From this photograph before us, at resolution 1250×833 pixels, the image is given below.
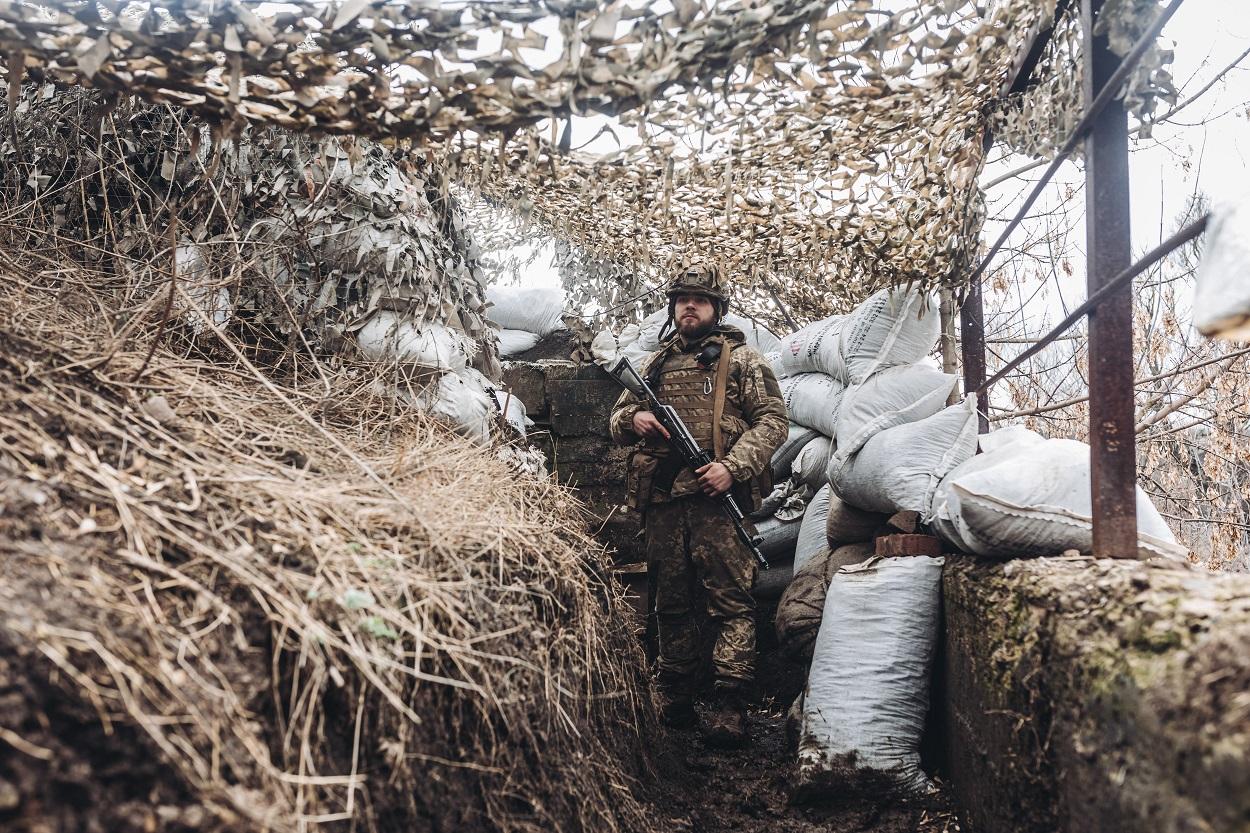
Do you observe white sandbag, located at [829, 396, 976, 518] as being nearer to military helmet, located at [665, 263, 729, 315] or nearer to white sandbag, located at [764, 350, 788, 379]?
military helmet, located at [665, 263, 729, 315]

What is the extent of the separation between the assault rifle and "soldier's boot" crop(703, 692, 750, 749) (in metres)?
0.63

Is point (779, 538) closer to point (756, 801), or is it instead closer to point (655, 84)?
point (756, 801)

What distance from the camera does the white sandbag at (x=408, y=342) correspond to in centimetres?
289

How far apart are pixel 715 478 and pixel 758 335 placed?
82.9 inches

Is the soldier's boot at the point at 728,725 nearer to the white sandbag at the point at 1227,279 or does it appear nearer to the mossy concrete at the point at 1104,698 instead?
the mossy concrete at the point at 1104,698

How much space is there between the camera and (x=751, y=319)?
546 cm

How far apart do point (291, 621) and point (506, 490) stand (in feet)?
4.15

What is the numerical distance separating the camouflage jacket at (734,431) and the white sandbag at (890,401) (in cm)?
35

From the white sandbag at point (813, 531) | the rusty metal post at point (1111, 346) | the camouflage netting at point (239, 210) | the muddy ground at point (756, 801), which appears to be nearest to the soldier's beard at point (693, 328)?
the white sandbag at point (813, 531)

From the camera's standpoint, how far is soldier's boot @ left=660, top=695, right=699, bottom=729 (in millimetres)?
3589

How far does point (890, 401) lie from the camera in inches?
136

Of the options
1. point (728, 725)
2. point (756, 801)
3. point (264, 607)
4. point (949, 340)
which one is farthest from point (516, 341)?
point (264, 607)

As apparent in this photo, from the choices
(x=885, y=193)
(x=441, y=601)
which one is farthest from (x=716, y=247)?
(x=441, y=601)

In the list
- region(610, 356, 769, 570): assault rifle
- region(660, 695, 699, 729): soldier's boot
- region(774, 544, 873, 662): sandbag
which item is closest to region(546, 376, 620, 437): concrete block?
region(610, 356, 769, 570): assault rifle
